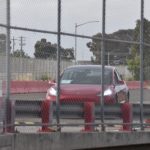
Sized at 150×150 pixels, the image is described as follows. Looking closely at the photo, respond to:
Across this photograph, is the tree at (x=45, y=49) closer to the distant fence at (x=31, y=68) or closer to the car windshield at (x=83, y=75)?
the distant fence at (x=31, y=68)

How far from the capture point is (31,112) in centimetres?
1180

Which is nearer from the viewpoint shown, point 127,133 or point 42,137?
point 42,137

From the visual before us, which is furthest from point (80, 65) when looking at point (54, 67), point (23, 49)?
point (23, 49)

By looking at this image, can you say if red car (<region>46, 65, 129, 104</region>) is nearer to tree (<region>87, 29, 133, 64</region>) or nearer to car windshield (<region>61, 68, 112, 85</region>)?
car windshield (<region>61, 68, 112, 85</region>)

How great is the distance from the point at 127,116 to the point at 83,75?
47.6 inches

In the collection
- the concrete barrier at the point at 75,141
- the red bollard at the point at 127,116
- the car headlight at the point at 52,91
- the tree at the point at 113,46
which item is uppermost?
the tree at the point at 113,46

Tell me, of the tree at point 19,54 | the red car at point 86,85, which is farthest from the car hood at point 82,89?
the tree at point 19,54

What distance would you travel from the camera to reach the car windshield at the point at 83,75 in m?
13.7

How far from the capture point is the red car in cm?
1343

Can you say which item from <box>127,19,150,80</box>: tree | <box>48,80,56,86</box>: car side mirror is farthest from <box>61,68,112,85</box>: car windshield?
<box>48,80,56,86</box>: car side mirror

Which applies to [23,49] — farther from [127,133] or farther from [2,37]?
[127,133]

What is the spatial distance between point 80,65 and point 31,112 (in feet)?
6.98

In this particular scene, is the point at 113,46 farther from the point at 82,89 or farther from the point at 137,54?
the point at 82,89

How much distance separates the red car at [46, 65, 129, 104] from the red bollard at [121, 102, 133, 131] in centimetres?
36
